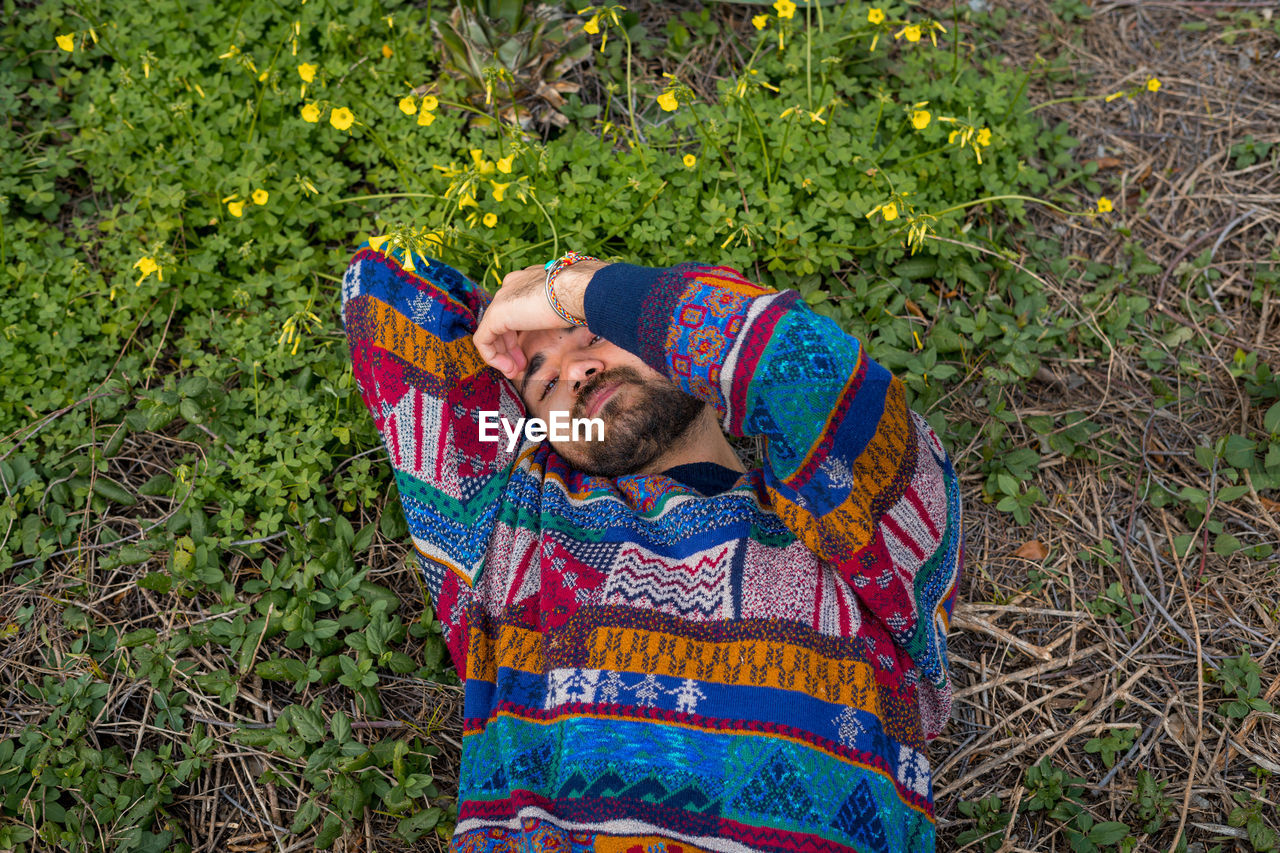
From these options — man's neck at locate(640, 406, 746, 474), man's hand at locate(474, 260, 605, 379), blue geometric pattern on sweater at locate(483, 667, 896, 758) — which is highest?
man's hand at locate(474, 260, 605, 379)

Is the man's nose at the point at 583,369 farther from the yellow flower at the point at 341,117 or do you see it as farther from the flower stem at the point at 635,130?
the yellow flower at the point at 341,117

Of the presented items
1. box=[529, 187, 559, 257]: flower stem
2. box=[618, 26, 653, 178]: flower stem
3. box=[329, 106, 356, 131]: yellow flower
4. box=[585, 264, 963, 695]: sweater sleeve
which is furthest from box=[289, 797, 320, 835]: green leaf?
box=[618, 26, 653, 178]: flower stem

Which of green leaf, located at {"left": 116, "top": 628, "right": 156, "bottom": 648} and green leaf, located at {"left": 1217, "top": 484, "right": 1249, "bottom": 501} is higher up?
green leaf, located at {"left": 116, "top": 628, "right": 156, "bottom": 648}

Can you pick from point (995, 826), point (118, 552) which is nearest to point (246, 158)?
point (118, 552)

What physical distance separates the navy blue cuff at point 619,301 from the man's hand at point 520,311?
0.08 m

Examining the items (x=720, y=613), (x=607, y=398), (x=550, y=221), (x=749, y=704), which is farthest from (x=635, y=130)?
(x=749, y=704)

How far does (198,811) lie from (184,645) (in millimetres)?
511

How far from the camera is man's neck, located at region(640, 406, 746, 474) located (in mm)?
2730

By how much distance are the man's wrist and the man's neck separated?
56cm

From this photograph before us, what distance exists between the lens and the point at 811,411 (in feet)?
6.94

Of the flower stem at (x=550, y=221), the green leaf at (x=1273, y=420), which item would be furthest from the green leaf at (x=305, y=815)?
the green leaf at (x=1273, y=420)

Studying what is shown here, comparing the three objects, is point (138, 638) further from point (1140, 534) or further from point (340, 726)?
point (1140, 534)

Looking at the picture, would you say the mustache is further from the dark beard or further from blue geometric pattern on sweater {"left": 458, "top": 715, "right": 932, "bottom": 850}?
blue geometric pattern on sweater {"left": 458, "top": 715, "right": 932, "bottom": 850}

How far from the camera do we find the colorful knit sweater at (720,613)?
2.12m
